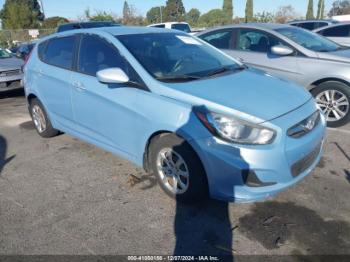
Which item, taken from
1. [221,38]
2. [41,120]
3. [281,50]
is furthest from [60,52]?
[281,50]

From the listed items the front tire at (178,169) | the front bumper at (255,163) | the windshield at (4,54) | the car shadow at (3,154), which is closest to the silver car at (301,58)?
the front bumper at (255,163)

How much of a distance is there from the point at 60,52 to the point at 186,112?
2.48m

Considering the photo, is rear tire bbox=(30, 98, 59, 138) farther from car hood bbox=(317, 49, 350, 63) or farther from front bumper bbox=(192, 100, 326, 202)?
car hood bbox=(317, 49, 350, 63)

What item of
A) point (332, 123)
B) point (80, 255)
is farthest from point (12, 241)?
point (332, 123)

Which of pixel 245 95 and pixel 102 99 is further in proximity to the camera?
pixel 102 99

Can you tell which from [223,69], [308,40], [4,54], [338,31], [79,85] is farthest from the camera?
[4,54]

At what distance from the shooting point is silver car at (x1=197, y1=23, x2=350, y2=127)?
5250 millimetres

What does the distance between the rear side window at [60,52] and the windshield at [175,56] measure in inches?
34.5

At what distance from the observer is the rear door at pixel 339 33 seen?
9.30 m

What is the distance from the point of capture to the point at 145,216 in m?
3.27

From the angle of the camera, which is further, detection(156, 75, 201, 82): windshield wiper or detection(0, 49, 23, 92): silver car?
detection(0, 49, 23, 92): silver car

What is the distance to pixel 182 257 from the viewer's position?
2.71 meters

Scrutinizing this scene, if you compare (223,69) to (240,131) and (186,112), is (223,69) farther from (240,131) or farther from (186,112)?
(240,131)

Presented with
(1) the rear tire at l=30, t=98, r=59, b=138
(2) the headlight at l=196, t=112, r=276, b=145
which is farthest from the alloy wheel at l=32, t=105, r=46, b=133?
(2) the headlight at l=196, t=112, r=276, b=145
